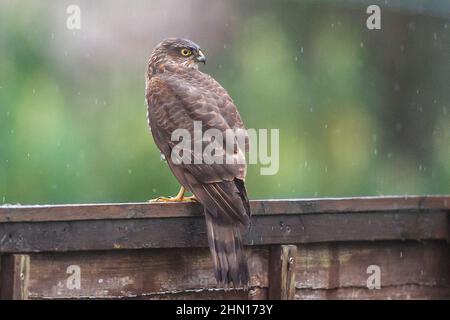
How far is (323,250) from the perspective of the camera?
3.88 metres

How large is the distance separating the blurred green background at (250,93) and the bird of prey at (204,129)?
3.32 meters

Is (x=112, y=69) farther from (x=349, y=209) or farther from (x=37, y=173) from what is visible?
(x=349, y=209)

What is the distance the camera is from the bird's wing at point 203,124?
385 cm

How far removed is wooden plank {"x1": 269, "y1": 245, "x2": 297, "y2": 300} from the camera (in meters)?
3.67

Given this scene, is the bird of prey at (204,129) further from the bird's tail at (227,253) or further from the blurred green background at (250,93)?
the blurred green background at (250,93)

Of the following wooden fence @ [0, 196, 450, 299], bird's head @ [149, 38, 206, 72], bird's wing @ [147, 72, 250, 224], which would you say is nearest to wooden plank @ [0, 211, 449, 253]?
wooden fence @ [0, 196, 450, 299]

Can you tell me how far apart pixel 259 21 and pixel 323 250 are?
6.81 meters

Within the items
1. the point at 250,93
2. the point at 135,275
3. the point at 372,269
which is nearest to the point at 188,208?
the point at 135,275

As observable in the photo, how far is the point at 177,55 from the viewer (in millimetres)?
4992

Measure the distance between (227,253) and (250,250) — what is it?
198 millimetres

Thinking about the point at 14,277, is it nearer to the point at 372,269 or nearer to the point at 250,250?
the point at 250,250

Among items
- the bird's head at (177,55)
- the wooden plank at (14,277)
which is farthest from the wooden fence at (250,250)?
the bird's head at (177,55)
